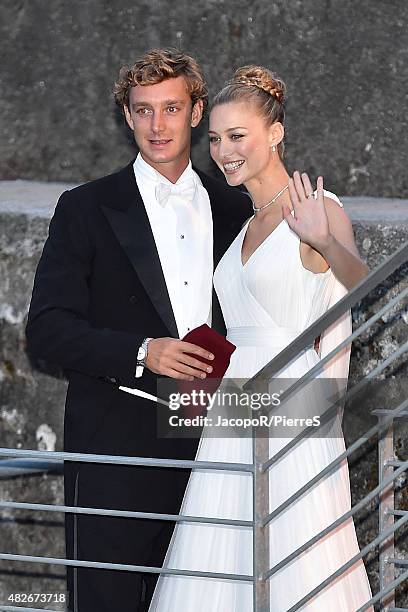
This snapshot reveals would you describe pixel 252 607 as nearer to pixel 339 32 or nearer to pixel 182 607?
pixel 182 607

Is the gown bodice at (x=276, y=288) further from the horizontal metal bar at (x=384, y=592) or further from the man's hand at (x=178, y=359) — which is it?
the horizontal metal bar at (x=384, y=592)

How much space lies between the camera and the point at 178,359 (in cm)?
362

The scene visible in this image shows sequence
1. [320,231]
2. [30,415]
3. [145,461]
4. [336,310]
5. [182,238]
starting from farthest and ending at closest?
1. [30,415]
2. [182,238]
3. [320,231]
4. [145,461]
5. [336,310]

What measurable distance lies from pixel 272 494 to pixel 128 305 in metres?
0.76

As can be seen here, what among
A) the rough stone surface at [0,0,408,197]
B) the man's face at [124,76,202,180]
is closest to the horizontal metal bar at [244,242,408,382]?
the man's face at [124,76,202,180]

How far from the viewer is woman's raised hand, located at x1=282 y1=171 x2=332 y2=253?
350 cm

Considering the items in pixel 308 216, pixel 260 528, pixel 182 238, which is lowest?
pixel 260 528

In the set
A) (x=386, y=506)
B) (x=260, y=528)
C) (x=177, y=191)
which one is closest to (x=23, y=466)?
(x=177, y=191)

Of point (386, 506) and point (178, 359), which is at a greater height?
point (178, 359)

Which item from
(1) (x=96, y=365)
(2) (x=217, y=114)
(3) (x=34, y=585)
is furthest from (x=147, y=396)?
(3) (x=34, y=585)

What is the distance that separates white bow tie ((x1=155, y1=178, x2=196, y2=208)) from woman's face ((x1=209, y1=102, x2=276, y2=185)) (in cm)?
27

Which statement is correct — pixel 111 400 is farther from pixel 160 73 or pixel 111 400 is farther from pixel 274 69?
pixel 274 69

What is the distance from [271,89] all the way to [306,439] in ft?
3.46

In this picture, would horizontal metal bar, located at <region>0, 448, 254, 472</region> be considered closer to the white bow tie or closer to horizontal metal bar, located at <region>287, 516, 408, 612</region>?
horizontal metal bar, located at <region>287, 516, 408, 612</region>
